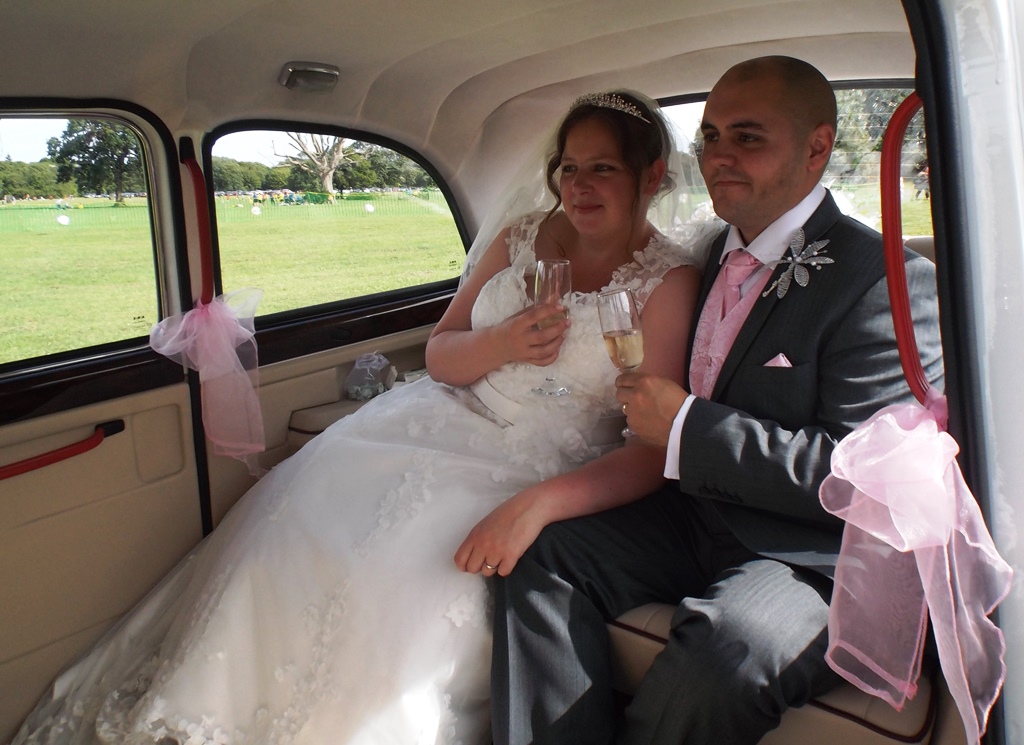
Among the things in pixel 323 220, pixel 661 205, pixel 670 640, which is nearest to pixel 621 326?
pixel 670 640

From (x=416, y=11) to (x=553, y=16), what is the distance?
16.1 inches

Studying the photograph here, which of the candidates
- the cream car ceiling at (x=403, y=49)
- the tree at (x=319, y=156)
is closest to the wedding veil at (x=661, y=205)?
the cream car ceiling at (x=403, y=49)

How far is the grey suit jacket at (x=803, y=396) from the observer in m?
1.89

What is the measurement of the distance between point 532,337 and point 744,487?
2.57ft

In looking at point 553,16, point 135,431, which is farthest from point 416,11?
point 135,431

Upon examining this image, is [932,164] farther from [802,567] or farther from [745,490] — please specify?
[802,567]

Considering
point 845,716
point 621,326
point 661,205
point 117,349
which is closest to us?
point 845,716

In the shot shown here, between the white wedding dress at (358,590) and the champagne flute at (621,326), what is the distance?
0.52 metres

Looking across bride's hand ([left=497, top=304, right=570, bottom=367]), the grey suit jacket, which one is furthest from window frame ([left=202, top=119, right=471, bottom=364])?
the grey suit jacket

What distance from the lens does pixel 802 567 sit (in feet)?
6.45

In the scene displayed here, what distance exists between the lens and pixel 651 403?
2.03 m

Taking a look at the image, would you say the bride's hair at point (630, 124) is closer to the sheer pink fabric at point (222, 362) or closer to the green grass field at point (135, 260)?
the green grass field at point (135, 260)

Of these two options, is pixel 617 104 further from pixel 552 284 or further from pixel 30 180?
pixel 30 180

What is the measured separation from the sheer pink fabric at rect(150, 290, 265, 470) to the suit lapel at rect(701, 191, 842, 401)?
4.90 feet
